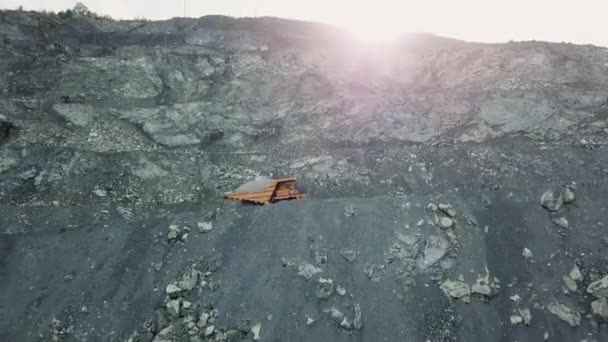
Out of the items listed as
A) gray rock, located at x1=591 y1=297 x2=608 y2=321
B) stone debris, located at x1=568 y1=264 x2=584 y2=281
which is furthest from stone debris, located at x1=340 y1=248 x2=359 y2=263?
gray rock, located at x1=591 y1=297 x2=608 y2=321

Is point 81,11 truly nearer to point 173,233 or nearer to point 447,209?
point 173,233

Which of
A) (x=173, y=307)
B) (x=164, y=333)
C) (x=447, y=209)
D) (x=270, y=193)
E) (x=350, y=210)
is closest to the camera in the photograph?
(x=164, y=333)

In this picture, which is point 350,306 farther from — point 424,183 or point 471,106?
point 471,106

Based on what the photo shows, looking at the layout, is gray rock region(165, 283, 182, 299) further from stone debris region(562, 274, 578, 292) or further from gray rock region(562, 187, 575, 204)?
gray rock region(562, 187, 575, 204)

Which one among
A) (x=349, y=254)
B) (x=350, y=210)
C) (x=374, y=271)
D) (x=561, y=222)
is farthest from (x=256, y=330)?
(x=561, y=222)

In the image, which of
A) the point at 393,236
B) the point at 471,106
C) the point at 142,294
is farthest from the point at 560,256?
the point at 142,294

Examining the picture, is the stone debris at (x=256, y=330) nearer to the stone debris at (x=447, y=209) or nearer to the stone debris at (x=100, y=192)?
the stone debris at (x=447, y=209)
